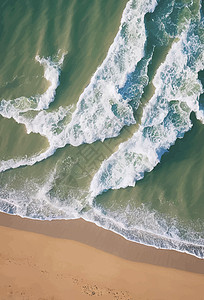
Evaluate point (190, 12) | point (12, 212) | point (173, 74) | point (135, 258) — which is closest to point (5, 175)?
point (12, 212)

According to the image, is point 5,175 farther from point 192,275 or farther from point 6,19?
point 192,275

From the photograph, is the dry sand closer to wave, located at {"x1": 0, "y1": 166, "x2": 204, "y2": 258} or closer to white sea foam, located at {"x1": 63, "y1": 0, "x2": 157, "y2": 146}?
wave, located at {"x1": 0, "y1": 166, "x2": 204, "y2": 258}

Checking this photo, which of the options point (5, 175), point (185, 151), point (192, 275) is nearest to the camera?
point (192, 275)

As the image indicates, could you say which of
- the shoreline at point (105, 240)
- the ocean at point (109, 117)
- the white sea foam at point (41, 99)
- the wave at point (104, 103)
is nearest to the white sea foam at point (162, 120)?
the ocean at point (109, 117)

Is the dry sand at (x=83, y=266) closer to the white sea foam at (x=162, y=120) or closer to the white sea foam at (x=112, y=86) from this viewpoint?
the white sea foam at (x=162, y=120)

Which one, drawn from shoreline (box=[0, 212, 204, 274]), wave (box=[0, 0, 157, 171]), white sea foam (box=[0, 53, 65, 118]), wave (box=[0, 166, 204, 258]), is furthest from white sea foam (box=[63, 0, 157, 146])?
shoreline (box=[0, 212, 204, 274])

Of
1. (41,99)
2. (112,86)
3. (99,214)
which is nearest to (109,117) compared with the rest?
(112,86)

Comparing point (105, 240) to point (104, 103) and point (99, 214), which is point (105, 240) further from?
point (104, 103)
